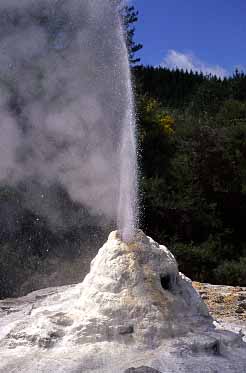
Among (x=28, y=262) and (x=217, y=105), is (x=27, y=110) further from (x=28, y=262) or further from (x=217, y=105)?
(x=217, y=105)

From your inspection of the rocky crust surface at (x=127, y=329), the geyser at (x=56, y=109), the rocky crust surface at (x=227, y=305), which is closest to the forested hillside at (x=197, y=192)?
the geyser at (x=56, y=109)

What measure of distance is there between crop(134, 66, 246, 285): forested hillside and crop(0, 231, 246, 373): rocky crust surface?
17.1ft

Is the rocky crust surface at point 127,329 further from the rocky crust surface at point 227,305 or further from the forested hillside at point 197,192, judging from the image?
the forested hillside at point 197,192

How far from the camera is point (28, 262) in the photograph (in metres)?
9.12

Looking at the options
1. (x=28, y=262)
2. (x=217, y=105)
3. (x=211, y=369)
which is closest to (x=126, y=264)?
(x=211, y=369)

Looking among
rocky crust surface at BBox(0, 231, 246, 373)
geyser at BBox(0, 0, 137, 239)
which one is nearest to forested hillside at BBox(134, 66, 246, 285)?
geyser at BBox(0, 0, 137, 239)

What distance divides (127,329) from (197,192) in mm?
8188

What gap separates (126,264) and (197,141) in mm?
9241

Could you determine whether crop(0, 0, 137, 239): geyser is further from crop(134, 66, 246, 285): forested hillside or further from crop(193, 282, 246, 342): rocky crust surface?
crop(193, 282, 246, 342): rocky crust surface

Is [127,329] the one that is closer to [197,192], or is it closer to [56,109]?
[56,109]

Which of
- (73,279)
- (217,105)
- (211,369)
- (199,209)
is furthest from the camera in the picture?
(217,105)

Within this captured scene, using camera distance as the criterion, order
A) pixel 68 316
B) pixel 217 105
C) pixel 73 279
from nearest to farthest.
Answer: pixel 68 316 < pixel 73 279 < pixel 217 105

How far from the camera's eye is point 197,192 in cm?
1193

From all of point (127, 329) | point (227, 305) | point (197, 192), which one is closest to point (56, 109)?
point (197, 192)
